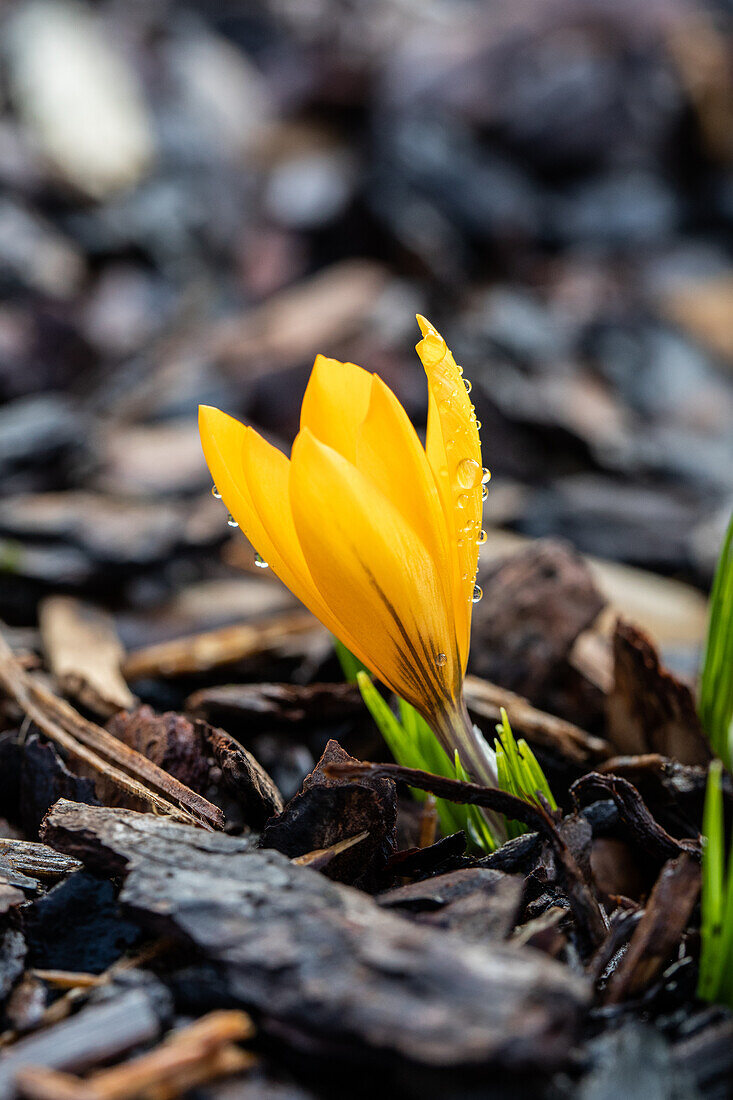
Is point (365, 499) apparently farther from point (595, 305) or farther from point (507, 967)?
point (595, 305)

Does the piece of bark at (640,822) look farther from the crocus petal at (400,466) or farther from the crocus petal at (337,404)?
the crocus petal at (337,404)

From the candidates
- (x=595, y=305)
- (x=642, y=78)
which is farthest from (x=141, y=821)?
(x=642, y=78)

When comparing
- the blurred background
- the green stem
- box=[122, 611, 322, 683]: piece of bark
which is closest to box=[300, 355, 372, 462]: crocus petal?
A: the green stem

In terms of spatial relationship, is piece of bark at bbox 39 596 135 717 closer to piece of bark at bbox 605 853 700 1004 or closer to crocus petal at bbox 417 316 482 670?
crocus petal at bbox 417 316 482 670

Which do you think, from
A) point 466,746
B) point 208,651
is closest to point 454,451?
point 466,746

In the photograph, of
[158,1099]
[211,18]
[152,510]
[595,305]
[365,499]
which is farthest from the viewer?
[211,18]

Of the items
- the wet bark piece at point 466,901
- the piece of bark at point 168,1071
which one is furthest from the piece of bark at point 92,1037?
the wet bark piece at point 466,901
